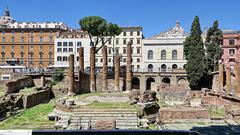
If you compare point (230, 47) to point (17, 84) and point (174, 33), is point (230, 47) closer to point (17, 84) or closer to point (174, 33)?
point (174, 33)

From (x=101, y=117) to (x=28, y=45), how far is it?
202 feet

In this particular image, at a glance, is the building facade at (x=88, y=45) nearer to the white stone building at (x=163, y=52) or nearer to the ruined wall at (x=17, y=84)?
the white stone building at (x=163, y=52)

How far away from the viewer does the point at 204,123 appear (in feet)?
72.2

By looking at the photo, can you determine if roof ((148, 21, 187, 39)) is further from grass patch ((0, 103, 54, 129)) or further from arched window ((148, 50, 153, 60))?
grass patch ((0, 103, 54, 129))

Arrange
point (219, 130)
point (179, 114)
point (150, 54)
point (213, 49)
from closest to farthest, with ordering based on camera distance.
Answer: point (219, 130)
point (179, 114)
point (213, 49)
point (150, 54)

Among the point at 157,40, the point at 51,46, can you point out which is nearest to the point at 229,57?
the point at 157,40

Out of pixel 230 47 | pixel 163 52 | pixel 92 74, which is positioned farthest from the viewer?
pixel 163 52

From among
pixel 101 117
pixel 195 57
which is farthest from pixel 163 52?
pixel 101 117

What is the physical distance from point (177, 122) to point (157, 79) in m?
38.0

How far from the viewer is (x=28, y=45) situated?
8088 cm

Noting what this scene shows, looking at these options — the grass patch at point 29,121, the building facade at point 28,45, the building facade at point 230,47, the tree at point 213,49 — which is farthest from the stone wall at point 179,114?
the building facade at point 28,45

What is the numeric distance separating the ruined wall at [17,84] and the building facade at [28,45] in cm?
2986

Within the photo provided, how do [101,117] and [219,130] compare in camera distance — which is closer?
[219,130]

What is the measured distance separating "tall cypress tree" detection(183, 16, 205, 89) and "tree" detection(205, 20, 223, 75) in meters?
1.86
